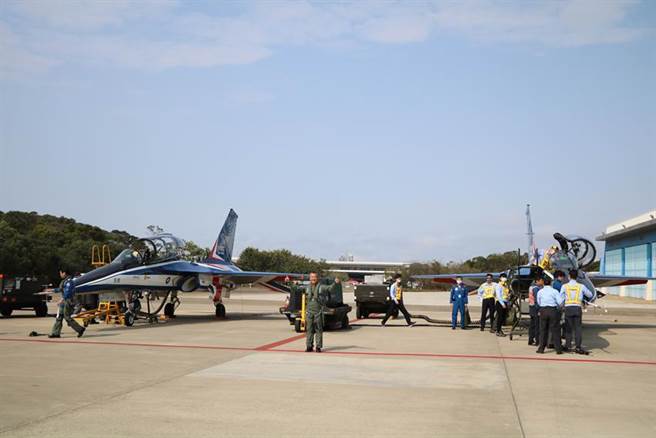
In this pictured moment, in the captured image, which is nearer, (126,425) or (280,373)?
(126,425)

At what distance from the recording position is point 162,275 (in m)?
20.6

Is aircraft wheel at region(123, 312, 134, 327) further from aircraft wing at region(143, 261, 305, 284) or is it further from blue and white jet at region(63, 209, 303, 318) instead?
aircraft wing at region(143, 261, 305, 284)

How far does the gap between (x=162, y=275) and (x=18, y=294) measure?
6098 millimetres

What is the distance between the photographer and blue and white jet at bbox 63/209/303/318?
18438 mm

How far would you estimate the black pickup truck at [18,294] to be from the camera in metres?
22.5

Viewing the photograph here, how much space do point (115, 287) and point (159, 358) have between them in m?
7.59

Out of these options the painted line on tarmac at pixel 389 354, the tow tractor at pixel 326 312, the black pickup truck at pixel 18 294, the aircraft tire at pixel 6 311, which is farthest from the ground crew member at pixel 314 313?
the aircraft tire at pixel 6 311

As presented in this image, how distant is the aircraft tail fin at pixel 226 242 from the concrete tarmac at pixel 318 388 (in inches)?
406

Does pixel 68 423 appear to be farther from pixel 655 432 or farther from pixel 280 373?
pixel 655 432

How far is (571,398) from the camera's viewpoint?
8453 mm

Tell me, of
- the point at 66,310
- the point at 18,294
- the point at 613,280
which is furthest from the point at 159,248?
the point at 613,280

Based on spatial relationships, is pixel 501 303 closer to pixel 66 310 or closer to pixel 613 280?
pixel 613 280

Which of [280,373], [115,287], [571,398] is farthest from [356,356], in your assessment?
[115,287]

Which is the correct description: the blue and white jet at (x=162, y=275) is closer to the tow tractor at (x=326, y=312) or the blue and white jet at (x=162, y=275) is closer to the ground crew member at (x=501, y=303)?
the tow tractor at (x=326, y=312)
